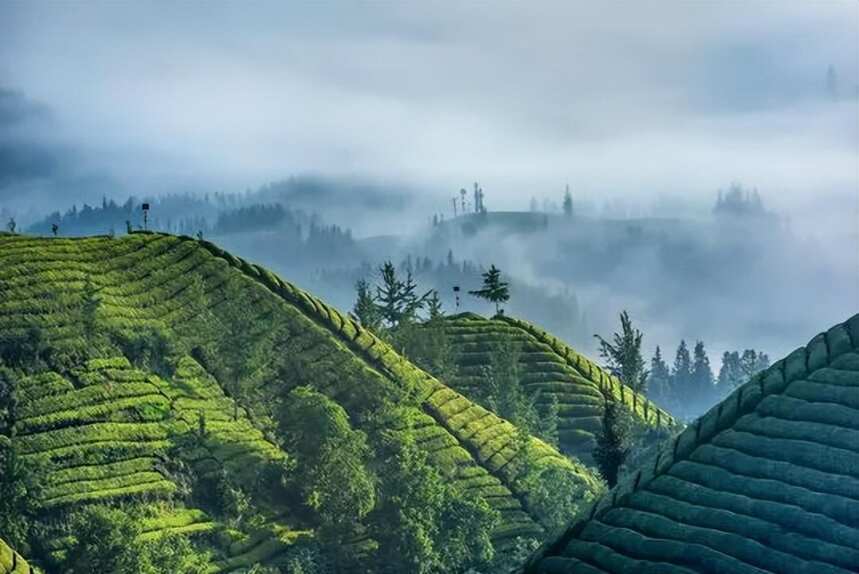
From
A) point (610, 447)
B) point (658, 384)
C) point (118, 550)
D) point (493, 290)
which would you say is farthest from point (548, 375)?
point (658, 384)

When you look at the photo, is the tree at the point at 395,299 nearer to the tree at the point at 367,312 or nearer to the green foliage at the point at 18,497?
the tree at the point at 367,312

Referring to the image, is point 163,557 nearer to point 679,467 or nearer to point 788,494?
point 679,467

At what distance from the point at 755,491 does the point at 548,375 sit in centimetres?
5279

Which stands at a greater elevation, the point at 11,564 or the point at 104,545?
the point at 11,564

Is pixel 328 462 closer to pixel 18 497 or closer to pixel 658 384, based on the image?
pixel 18 497

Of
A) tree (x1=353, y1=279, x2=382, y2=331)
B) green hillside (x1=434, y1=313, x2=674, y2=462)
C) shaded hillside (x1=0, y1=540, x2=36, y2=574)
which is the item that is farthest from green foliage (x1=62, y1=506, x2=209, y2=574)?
tree (x1=353, y1=279, x2=382, y2=331)

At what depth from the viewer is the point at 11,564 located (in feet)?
133

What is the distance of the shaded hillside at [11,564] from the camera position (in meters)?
39.8

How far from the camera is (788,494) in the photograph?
32.6 m

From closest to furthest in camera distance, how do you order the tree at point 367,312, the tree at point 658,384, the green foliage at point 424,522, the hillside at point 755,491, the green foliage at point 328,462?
the hillside at point 755,491 < the green foliage at point 424,522 < the green foliage at point 328,462 < the tree at point 367,312 < the tree at point 658,384

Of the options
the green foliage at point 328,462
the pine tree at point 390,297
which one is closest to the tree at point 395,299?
the pine tree at point 390,297

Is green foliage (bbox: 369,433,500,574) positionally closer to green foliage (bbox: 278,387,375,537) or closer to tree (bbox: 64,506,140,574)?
green foliage (bbox: 278,387,375,537)

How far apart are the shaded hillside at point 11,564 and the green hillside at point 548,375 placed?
43.9 meters

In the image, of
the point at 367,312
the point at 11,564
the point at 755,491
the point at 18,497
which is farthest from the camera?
the point at 367,312
